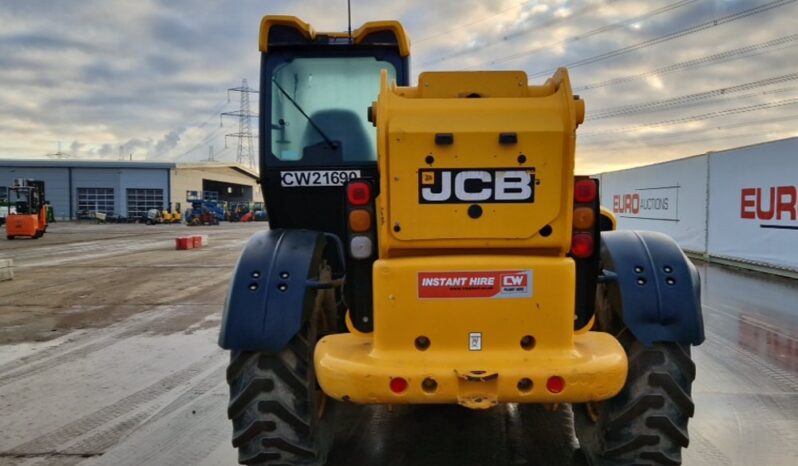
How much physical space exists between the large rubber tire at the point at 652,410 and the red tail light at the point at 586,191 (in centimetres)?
88

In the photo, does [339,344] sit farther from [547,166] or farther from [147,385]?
[147,385]

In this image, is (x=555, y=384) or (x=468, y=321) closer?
(x=555, y=384)

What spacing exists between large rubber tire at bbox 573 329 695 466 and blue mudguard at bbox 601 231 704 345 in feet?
0.37

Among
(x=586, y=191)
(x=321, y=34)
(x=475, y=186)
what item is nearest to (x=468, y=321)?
(x=475, y=186)

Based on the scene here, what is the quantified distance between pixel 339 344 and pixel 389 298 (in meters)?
0.42

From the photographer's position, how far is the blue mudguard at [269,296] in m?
3.20

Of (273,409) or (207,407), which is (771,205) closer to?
(207,407)

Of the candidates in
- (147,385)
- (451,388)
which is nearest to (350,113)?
(451,388)

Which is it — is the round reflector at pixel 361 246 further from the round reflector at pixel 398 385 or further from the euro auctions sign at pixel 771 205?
the euro auctions sign at pixel 771 205

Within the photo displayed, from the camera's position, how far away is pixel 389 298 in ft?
9.78

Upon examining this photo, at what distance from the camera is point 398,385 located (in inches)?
112

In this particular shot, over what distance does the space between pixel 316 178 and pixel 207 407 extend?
7.32 feet

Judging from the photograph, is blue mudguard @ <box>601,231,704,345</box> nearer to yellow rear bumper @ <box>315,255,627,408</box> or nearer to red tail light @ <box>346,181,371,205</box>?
yellow rear bumper @ <box>315,255,627,408</box>

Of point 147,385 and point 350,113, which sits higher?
point 350,113
